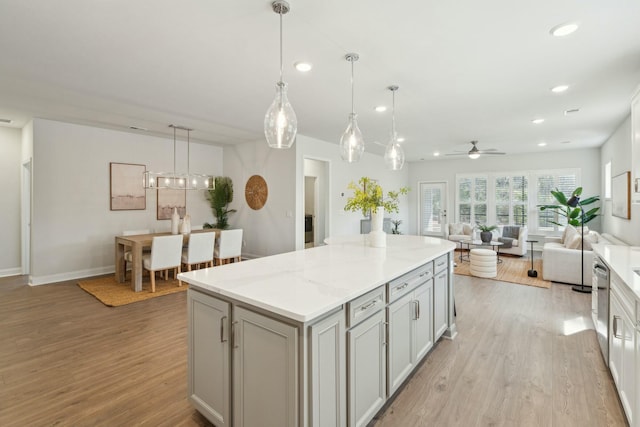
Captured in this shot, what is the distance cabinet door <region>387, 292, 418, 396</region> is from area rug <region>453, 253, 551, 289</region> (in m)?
3.83

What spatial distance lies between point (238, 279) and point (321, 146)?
16.3ft

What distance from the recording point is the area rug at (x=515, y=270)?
16.7 ft

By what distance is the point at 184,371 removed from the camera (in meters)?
2.45

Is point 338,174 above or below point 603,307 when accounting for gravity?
above

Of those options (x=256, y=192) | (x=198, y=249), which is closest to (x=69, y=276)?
(x=198, y=249)

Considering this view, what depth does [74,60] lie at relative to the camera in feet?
9.21

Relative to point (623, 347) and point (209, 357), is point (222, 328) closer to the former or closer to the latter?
point (209, 357)

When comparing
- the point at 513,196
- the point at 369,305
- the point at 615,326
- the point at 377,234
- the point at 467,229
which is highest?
the point at 513,196

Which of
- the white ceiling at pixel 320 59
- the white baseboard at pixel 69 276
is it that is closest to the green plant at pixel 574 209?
the white ceiling at pixel 320 59

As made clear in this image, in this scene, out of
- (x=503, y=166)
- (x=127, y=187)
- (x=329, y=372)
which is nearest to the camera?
(x=329, y=372)

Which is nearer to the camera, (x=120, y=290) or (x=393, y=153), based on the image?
(x=393, y=153)

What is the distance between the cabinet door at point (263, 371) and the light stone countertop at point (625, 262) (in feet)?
5.89

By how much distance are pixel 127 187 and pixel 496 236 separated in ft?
27.1

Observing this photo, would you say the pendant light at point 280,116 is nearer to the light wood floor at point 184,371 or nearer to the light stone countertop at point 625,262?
the light wood floor at point 184,371
